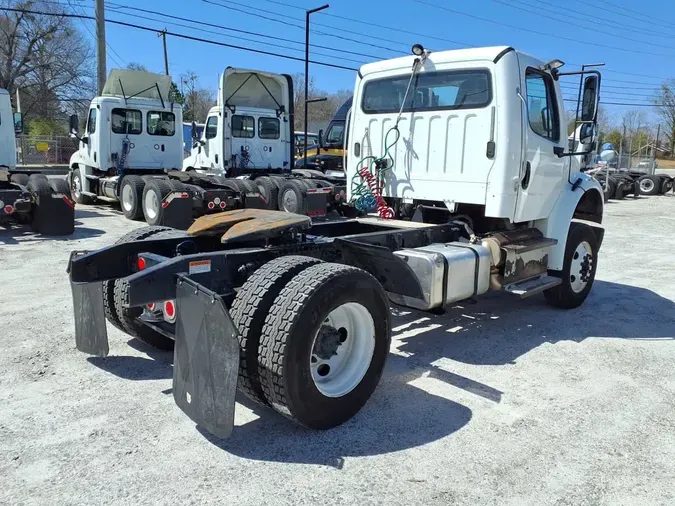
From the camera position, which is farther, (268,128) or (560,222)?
(268,128)

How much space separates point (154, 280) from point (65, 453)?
3.41 ft

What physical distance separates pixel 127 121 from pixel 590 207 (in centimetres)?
1157

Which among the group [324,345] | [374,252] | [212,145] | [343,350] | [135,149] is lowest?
[343,350]

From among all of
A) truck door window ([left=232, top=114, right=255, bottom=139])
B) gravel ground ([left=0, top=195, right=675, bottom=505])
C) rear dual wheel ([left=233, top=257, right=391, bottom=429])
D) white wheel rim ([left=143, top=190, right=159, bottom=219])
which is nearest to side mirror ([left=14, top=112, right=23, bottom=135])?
white wheel rim ([left=143, top=190, right=159, bottom=219])

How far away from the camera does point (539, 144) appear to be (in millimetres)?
5844

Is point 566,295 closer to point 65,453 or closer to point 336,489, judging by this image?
point 336,489

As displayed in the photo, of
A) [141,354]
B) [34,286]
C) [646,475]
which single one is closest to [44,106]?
[34,286]

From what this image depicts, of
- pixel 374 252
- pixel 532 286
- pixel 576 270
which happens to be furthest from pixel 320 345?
pixel 576 270

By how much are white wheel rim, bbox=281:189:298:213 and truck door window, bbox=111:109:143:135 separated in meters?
4.31

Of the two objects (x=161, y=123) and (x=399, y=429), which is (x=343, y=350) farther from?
(x=161, y=123)

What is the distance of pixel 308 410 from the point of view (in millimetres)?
3383

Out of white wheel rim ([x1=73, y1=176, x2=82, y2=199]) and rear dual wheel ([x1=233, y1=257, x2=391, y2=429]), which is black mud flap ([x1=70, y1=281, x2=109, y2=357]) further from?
white wheel rim ([x1=73, y1=176, x2=82, y2=199])

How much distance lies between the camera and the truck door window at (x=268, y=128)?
15.8 meters

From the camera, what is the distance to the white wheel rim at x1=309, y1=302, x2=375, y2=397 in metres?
3.65
